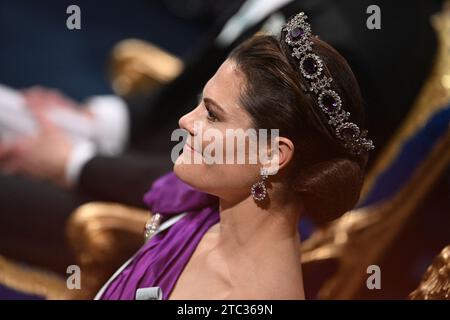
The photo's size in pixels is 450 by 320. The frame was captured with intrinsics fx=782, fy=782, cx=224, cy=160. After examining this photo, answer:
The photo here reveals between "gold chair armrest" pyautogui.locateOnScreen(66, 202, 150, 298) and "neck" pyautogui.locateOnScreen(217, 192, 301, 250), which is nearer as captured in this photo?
"neck" pyautogui.locateOnScreen(217, 192, 301, 250)

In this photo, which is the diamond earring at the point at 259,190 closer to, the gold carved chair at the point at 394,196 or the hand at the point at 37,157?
the gold carved chair at the point at 394,196

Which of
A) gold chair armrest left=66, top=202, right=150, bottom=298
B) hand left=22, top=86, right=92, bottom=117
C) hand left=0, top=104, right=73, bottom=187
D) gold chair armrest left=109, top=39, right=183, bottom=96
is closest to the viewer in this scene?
gold chair armrest left=66, top=202, right=150, bottom=298

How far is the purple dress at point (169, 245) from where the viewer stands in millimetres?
787

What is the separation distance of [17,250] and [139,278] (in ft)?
1.79

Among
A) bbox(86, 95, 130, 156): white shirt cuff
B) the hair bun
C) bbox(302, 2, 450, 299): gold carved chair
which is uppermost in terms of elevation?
bbox(86, 95, 130, 156): white shirt cuff

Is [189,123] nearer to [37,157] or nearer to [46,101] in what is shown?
[37,157]

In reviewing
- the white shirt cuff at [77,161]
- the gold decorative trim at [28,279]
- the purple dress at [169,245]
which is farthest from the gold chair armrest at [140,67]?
the purple dress at [169,245]

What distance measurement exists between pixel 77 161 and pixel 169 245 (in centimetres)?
58

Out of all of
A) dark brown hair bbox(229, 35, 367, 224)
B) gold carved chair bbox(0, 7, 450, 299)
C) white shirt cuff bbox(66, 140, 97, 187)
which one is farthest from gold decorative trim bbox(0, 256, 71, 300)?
dark brown hair bbox(229, 35, 367, 224)

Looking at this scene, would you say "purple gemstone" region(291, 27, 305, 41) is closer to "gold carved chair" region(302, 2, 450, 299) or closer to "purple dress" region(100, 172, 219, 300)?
"purple dress" region(100, 172, 219, 300)

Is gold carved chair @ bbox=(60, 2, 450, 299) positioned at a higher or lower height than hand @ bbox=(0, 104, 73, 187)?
lower

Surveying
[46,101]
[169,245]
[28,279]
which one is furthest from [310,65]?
[46,101]

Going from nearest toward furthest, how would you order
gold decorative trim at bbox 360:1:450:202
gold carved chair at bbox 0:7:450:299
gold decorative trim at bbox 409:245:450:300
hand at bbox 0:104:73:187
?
gold decorative trim at bbox 409:245:450:300 < gold carved chair at bbox 0:7:450:299 < gold decorative trim at bbox 360:1:450:202 < hand at bbox 0:104:73:187

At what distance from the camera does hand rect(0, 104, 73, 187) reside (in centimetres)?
137
